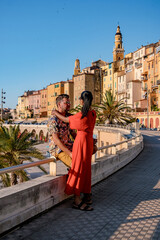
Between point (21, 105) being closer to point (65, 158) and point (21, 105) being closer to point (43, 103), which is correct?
point (43, 103)

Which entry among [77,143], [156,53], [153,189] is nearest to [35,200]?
[77,143]

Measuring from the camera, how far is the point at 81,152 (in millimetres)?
4871

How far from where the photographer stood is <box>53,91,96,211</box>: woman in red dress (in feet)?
15.8

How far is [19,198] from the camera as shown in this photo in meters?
4.18

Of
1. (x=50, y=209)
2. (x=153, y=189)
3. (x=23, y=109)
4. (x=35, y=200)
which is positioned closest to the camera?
(x=35, y=200)

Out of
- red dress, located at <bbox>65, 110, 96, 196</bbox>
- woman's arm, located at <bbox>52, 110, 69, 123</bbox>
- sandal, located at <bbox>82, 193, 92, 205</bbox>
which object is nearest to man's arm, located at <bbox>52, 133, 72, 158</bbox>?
red dress, located at <bbox>65, 110, 96, 196</bbox>

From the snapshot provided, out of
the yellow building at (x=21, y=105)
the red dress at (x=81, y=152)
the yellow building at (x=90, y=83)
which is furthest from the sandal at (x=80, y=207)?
the yellow building at (x=21, y=105)

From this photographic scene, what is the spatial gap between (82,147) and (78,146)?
72 mm

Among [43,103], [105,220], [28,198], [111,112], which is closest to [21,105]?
[43,103]

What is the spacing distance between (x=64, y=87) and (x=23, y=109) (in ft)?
185

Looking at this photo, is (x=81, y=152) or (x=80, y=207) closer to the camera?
(x=81, y=152)

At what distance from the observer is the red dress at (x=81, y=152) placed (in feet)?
15.8

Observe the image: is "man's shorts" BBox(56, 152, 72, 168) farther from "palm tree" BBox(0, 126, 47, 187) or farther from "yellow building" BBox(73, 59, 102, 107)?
"yellow building" BBox(73, 59, 102, 107)

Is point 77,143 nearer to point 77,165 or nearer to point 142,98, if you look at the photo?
point 77,165
